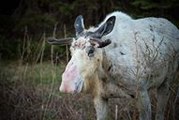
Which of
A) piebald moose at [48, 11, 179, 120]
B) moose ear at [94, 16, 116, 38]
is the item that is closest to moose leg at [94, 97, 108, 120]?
piebald moose at [48, 11, 179, 120]

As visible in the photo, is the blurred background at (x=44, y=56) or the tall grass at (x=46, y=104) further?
the blurred background at (x=44, y=56)

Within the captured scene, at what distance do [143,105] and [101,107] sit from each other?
1.88 ft

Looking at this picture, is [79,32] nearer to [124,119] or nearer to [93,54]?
[93,54]

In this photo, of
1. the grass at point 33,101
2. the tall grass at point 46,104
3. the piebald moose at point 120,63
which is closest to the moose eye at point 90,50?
the piebald moose at point 120,63

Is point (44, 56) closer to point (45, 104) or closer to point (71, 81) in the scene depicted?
point (45, 104)

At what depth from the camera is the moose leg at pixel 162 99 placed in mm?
7882

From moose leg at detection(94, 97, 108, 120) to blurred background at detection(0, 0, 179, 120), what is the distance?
0.25 meters

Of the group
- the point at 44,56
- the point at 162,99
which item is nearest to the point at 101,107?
the point at 162,99

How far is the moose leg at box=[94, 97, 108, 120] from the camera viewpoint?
291 inches

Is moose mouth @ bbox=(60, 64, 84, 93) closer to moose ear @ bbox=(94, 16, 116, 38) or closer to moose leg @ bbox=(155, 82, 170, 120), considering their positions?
moose ear @ bbox=(94, 16, 116, 38)

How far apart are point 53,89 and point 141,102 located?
9.78ft

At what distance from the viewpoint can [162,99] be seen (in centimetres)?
810

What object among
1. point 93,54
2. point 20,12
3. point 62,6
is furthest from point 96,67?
point 20,12

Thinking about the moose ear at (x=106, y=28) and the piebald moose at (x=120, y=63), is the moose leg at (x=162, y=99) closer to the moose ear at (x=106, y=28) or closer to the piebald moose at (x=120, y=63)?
the piebald moose at (x=120, y=63)
